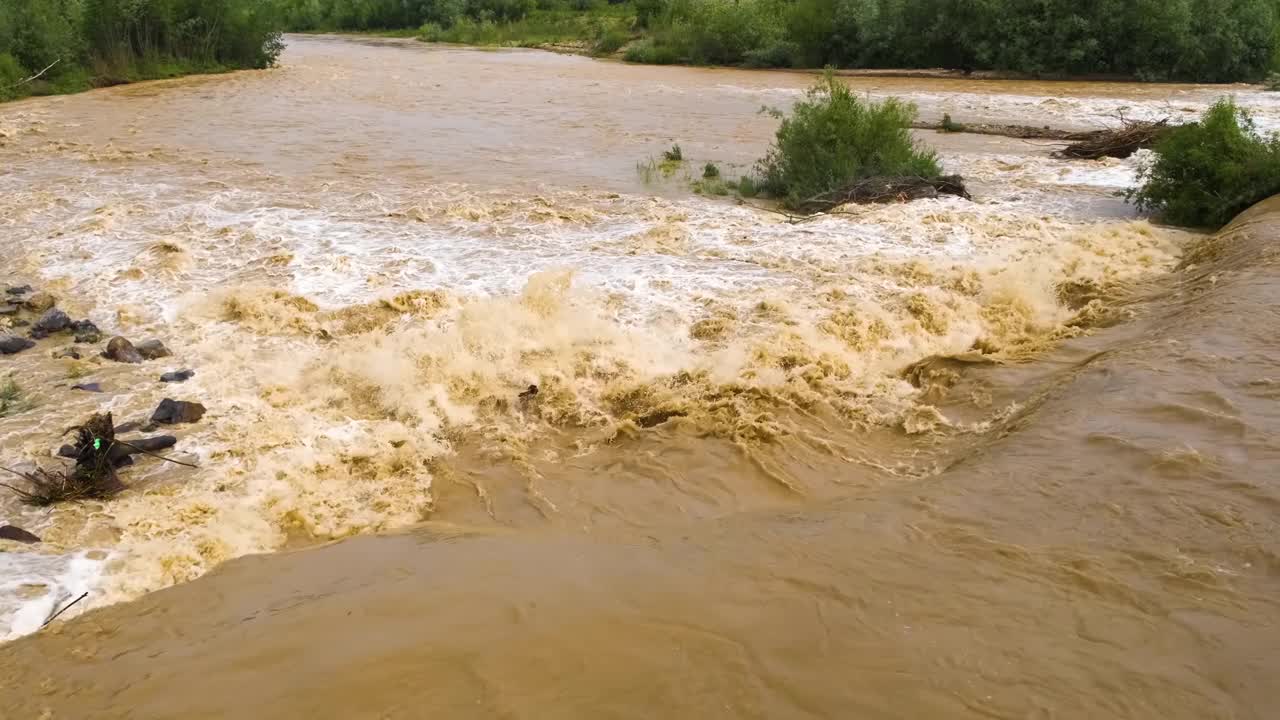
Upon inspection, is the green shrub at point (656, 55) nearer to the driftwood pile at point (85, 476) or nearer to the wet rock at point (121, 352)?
the wet rock at point (121, 352)

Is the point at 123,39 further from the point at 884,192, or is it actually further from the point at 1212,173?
the point at 1212,173

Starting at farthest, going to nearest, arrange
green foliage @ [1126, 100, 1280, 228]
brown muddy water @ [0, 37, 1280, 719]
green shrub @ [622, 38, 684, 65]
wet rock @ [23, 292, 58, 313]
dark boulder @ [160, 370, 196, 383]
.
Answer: green shrub @ [622, 38, 684, 65] < green foliage @ [1126, 100, 1280, 228] < wet rock @ [23, 292, 58, 313] < dark boulder @ [160, 370, 196, 383] < brown muddy water @ [0, 37, 1280, 719]

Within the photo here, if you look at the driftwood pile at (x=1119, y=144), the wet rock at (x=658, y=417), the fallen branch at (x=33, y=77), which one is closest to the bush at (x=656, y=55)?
the fallen branch at (x=33, y=77)

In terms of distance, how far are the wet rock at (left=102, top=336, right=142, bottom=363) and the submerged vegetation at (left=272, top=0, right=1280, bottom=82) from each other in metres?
24.2

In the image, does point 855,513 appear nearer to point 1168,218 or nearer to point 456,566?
point 456,566

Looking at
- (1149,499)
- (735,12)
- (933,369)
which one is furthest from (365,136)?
(735,12)

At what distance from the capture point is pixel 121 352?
22.7 feet

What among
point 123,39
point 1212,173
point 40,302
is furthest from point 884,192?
point 123,39

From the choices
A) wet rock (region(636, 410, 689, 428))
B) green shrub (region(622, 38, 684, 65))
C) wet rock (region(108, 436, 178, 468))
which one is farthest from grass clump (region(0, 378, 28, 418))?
green shrub (region(622, 38, 684, 65))

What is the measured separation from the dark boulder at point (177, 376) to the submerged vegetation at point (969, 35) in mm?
24163

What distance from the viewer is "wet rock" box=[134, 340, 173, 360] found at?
7000 mm

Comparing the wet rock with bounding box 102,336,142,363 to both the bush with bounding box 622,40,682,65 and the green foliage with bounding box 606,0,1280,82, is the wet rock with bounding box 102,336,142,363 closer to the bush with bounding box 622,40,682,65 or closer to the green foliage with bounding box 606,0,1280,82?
the green foliage with bounding box 606,0,1280,82

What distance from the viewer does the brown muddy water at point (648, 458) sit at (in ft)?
11.1

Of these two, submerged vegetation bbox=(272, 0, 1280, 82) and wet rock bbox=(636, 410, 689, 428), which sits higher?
submerged vegetation bbox=(272, 0, 1280, 82)
